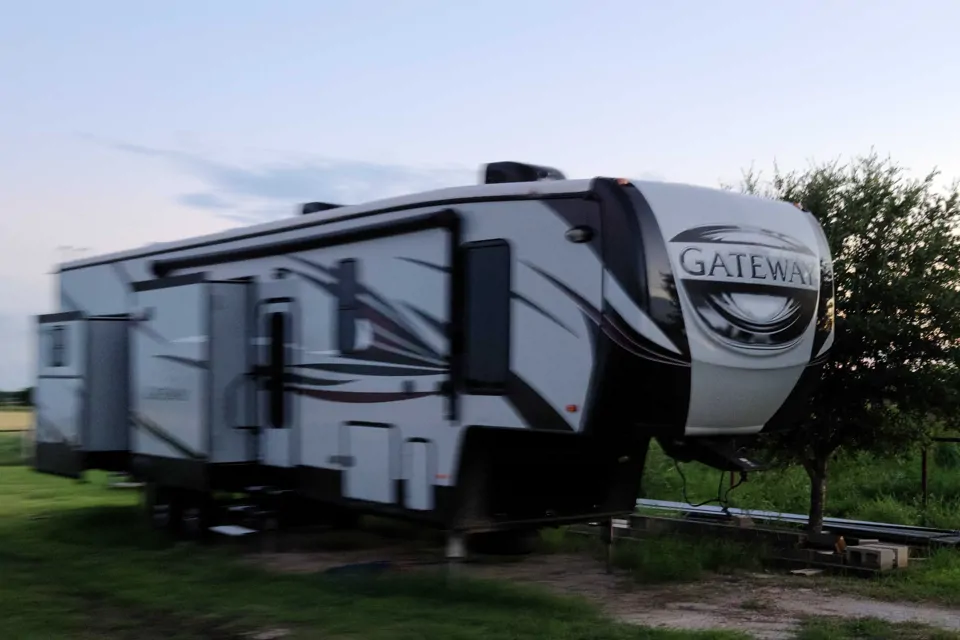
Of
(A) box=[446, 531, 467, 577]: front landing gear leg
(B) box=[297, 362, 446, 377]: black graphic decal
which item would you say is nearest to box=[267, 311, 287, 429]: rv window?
(B) box=[297, 362, 446, 377]: black graphic decal

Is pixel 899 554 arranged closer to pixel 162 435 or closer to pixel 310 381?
pixel 310 381

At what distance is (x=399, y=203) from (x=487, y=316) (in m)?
1.49

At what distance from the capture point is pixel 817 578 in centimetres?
910

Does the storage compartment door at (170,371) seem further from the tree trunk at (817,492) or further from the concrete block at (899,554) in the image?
the concrete block at (899,554)

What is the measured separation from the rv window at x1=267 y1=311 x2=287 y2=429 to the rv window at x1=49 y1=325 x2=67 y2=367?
323cm

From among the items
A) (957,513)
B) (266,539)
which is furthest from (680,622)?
(957,513)

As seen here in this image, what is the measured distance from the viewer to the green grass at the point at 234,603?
267 inches

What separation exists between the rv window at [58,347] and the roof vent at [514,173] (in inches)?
236

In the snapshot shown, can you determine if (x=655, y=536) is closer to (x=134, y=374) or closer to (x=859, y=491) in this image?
(x=859, y=491)

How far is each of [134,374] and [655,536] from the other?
5.99 meters

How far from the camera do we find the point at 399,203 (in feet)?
29.1

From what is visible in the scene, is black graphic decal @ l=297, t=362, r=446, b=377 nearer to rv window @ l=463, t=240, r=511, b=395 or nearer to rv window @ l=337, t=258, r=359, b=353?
rv window @ l=337, t=258, r=359, b=353

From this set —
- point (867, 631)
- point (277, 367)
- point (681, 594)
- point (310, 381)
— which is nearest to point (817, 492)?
point (681, 594)

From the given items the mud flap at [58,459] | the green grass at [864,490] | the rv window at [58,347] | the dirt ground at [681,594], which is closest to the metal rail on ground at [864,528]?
the green grass at [864,490]
